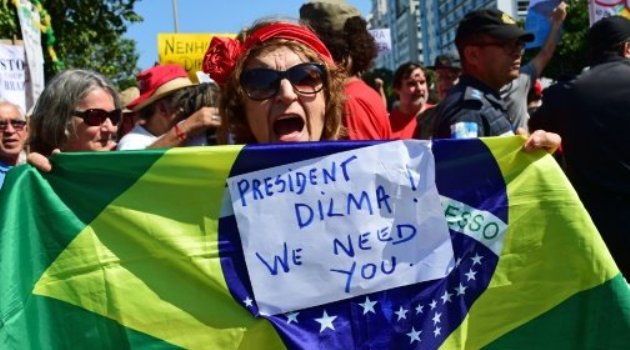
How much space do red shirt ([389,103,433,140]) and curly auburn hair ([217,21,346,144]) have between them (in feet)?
10.8

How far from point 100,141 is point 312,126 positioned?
51.3 inches

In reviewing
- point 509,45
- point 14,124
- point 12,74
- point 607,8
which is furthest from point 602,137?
point 12,74

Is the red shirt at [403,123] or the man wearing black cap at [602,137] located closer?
the man wearing black cap at [602,137]

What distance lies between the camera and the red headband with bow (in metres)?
2.32

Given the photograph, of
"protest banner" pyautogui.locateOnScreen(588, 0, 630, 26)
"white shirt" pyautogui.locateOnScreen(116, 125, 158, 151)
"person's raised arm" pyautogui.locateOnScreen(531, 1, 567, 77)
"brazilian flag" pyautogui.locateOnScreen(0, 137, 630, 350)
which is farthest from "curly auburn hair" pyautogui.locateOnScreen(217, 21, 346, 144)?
"protest banner" pyautogui.locateOnScreen(588, 0, 630, 26)

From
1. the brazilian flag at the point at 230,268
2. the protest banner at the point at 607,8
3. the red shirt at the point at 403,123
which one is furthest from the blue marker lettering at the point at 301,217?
the protest banner at the point at 607,8

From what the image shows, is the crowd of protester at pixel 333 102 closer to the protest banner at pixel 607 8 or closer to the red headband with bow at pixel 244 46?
the red headband with bow at pixel 244 46

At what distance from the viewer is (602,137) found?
3963 millimetres

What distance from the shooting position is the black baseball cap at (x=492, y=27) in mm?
3504

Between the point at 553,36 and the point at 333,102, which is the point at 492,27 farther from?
the point at 553,36

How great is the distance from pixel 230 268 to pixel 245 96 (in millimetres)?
549

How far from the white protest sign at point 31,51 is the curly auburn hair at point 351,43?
3710 millimetres

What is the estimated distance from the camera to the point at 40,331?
199 cm

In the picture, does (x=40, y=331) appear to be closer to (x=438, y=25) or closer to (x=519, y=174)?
(x=519, y=174)
